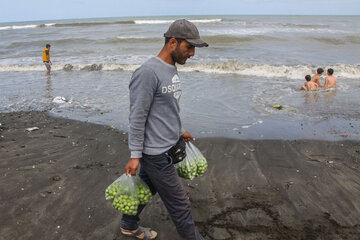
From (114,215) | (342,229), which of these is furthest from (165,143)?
(342,229)

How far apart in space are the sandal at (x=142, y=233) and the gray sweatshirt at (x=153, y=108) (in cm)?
104

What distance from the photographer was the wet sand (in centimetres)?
317

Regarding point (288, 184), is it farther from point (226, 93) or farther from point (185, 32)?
point (226, 93)

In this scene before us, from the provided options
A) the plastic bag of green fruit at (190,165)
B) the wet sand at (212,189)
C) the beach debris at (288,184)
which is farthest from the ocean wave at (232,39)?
the plastic bag of green fruit at (190,165)

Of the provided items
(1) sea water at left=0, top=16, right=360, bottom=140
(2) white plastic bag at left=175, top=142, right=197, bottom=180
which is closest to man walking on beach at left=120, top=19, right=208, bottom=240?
(2) white plastic bag at left=175, top=142, right=197, bottom=180

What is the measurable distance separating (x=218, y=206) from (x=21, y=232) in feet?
7.06

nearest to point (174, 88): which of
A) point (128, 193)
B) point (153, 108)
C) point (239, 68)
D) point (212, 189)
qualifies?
point (153, 108)

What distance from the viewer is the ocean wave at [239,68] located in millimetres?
13086

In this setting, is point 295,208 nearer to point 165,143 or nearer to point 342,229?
point 342,229

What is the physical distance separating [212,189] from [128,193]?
5.30 feet

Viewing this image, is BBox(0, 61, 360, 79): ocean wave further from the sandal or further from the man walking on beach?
the man walking on beach

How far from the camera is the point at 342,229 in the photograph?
312 centimetres

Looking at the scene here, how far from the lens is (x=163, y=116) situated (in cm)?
237

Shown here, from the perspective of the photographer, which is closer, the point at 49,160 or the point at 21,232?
the point at 21,232
